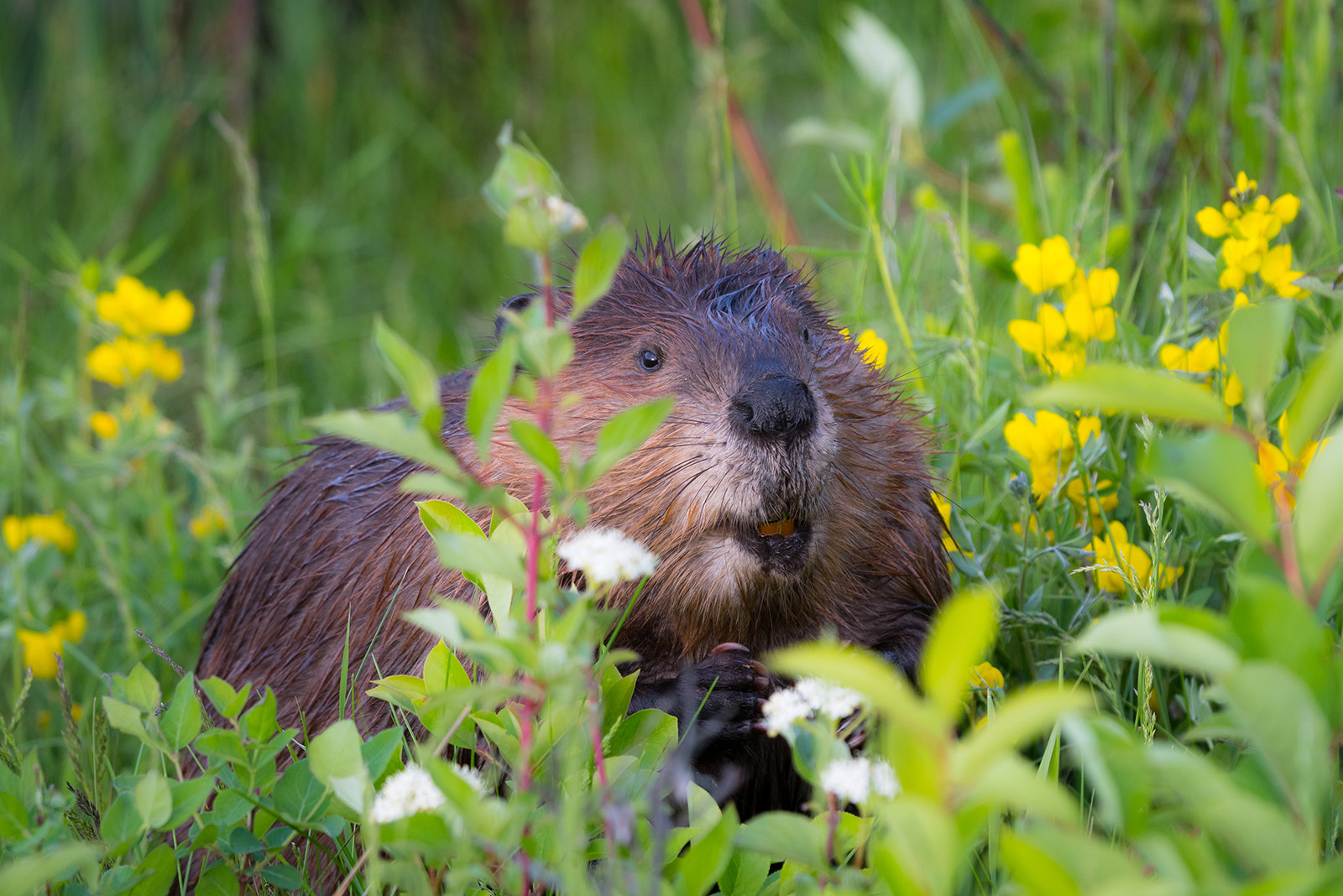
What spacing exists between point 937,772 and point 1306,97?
2190 millimetres

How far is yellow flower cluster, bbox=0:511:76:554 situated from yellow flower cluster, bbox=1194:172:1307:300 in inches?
78.0

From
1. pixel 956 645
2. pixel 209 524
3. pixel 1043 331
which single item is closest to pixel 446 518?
pixel 956 645

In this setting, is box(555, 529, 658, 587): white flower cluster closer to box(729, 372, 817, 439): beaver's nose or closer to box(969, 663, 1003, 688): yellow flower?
box(729, 372, 817, 439): beaver's nose

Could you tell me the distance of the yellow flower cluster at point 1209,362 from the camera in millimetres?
1740

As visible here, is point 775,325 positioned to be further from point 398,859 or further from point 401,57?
point 401,57

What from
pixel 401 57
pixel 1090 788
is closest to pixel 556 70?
pixel 401 57

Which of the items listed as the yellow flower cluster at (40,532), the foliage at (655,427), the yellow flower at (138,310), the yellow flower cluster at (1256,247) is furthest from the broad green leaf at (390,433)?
the yellow flower at (138,310)

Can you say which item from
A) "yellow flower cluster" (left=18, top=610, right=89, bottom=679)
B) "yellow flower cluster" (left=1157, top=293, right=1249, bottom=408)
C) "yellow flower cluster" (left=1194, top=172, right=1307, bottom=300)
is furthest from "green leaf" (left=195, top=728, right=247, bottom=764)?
"yellow flower cluster" (left=1194, top=172, right=1307, bottom=300)

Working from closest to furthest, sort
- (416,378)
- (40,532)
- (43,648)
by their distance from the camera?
(416,378), (43,648), (40,532)

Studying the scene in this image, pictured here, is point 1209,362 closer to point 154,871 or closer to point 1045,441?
point 1045,441

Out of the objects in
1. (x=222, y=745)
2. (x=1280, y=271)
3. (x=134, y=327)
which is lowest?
(x=222, y=745)

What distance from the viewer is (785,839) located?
105 centimetres

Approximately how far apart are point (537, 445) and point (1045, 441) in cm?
104

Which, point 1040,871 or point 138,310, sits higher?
point 138,310
